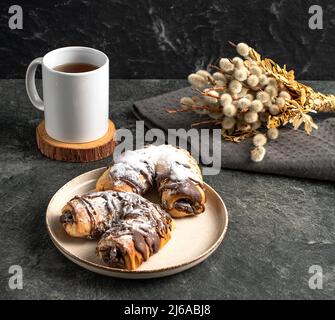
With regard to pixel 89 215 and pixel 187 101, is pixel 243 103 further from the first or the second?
pixel 89 215

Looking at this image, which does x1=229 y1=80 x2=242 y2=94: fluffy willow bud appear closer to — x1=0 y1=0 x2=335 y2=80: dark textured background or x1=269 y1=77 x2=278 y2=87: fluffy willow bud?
x1=269 y1=77 x2=278 y2=87: fluffy willow bud

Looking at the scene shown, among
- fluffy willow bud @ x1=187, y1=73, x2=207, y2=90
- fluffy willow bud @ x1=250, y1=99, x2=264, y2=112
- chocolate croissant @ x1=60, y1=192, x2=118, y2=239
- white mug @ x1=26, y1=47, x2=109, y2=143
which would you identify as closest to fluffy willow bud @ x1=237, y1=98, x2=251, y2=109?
fluffy willow bud @ x1=250, y1=99, x2=264, y2=112

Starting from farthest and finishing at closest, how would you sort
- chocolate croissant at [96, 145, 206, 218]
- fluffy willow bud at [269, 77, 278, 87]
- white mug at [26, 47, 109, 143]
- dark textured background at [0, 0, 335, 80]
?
dark textured background at [0, 0, 335, 80], fluffy willow bud at [269, 77, 278, 87], white mug at [26, 47, 109, 143], chocolate croissant at [96, 145, 206, 218]

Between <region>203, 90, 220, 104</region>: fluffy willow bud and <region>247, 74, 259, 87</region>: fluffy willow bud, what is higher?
<region>247, 74, 259, 87</region>: fluffy willow bud

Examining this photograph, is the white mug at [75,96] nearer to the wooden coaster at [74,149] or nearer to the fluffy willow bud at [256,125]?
the wooden coaster at [74,149]

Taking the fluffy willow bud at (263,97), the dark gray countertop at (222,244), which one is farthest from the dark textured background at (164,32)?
the fluffy willow bud at (263,97)

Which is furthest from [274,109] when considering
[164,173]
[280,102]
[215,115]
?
[164,173]

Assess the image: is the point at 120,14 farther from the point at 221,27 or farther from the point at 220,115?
the point at 220,115
